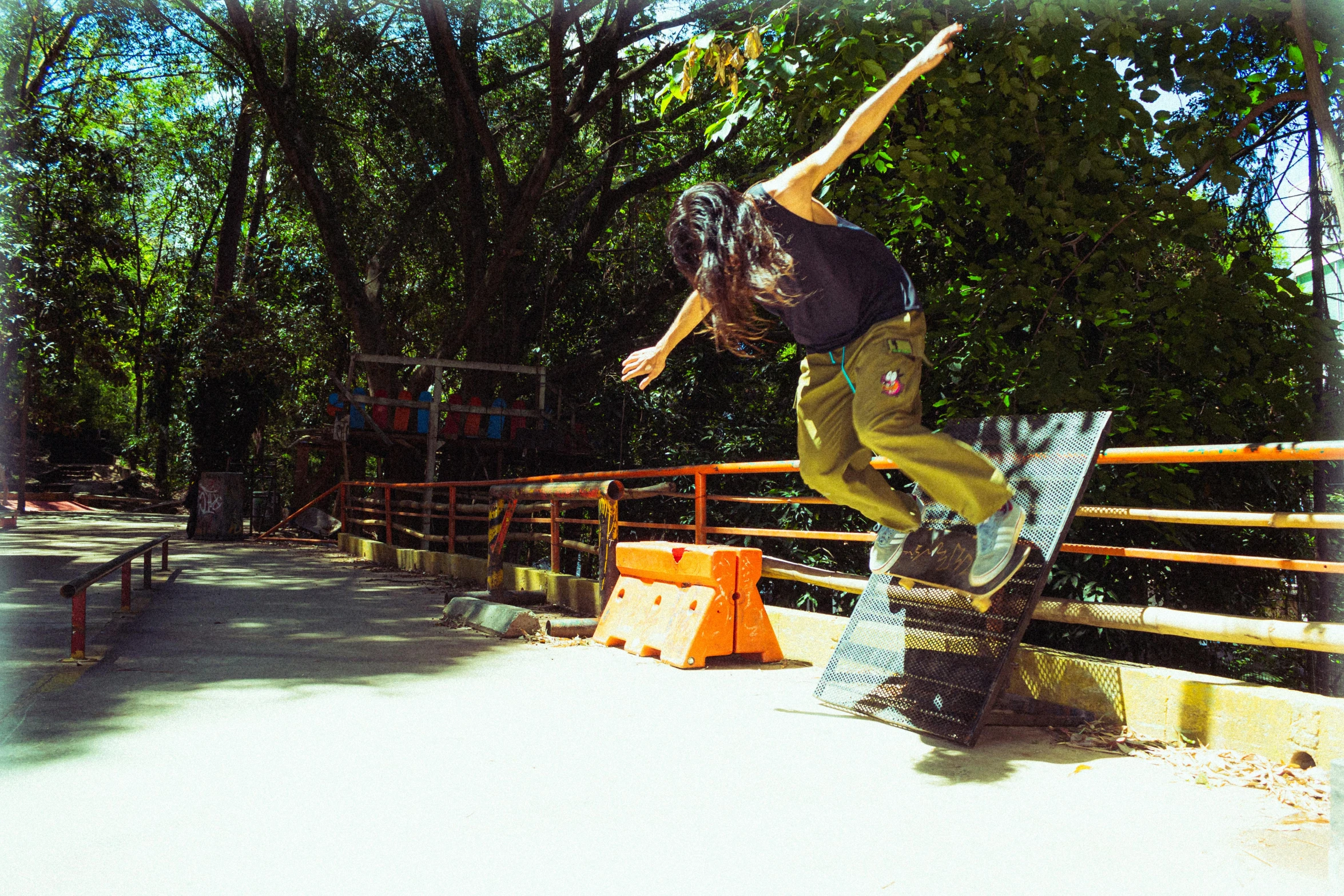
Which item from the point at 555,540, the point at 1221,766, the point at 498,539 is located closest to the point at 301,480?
the point at 555,540

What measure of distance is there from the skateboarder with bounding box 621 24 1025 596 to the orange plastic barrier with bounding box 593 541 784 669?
66.7 inches

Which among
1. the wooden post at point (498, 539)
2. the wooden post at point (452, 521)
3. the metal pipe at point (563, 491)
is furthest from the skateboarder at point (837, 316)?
the wooden post at point (452, 521)

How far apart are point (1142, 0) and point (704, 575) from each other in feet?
13.9

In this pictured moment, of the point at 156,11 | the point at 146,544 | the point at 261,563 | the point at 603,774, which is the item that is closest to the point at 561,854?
the point at 603,774

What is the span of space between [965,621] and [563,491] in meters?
3.76

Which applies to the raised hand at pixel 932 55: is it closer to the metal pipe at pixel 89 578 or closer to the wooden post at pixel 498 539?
the metal pipe at pixel 89 578

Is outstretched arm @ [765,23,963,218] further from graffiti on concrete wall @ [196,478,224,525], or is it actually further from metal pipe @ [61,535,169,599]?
graffiti on concrete wall @ [196,478,224,525]

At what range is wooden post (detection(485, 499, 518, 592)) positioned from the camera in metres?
8.46

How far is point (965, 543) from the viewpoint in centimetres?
414

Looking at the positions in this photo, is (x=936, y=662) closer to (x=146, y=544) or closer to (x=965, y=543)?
(x=965, y=543)

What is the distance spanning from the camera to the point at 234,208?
24688 mm

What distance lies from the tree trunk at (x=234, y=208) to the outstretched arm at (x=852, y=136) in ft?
76.7

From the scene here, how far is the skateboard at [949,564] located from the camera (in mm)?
3850

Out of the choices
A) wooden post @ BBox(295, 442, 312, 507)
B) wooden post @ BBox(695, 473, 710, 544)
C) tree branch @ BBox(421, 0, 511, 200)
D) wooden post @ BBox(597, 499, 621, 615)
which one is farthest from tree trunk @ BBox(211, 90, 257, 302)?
wooden post @ BBox(695, 473, 710, 544)
